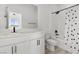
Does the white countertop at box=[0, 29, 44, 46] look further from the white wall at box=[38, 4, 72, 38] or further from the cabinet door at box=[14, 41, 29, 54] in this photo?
the white wall at box=[38, 4, 72, 38]

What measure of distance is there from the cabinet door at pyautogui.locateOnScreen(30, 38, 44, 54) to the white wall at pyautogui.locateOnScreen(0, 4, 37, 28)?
514 mm

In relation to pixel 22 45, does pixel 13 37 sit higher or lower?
higher

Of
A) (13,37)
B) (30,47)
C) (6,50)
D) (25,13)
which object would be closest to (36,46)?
(30,47)

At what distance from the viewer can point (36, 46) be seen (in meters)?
2.29

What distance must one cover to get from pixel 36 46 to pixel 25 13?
36.6 inches

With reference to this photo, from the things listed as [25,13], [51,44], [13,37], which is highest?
[25,13]

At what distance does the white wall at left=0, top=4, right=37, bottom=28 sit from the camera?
2.13m

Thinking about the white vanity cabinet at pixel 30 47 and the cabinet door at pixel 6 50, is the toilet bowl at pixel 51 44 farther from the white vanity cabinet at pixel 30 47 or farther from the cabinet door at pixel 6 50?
the cabinet door at pixel 6 50

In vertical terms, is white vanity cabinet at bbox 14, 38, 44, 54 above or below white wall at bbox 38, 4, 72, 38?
below

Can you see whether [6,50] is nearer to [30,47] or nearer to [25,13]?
[30,47]

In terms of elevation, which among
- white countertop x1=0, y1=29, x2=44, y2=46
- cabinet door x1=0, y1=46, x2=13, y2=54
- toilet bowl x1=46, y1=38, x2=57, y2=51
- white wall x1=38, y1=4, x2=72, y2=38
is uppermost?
white wall x1=38, y1=4, x2=72, y2=38

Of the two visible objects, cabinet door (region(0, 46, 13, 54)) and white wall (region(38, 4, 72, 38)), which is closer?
cabinet door (region(0, 46, 13, 54))

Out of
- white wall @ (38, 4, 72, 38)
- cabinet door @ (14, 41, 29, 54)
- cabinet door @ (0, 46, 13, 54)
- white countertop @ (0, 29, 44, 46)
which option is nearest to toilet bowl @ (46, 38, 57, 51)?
white wall @ (38, 4, 72, 38)
